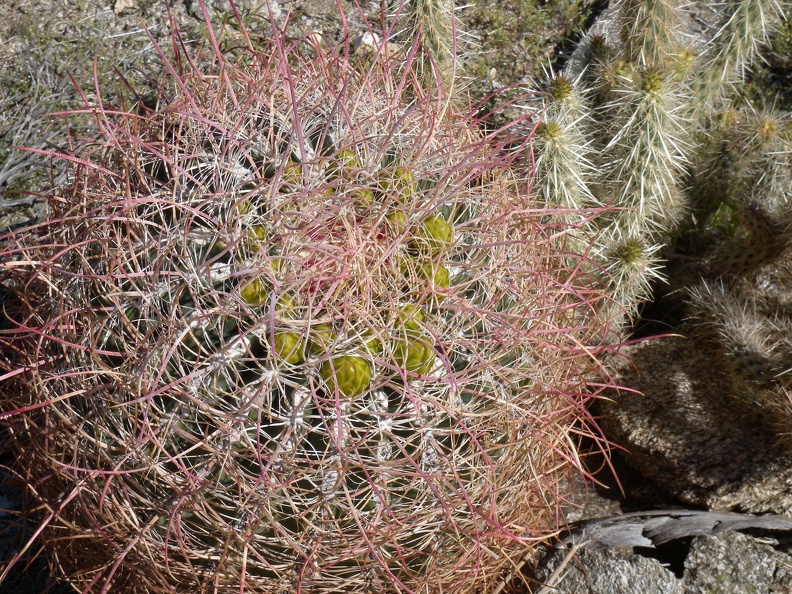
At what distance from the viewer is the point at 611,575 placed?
1983 millimetres

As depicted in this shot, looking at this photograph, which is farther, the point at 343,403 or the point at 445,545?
the point at 445,545

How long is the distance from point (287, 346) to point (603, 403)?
1.43 metres

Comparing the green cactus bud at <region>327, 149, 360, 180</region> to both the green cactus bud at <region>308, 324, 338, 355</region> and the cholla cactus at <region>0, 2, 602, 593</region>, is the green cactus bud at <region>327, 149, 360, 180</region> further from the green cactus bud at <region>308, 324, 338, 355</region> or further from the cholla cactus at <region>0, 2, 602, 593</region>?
the green cactus bud at <region>308, 324, 338, 355</region>

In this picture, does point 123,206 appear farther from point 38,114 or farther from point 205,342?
point 38,114

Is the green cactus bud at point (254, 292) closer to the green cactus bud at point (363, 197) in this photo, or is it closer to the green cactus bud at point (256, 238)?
the green cactus bud at point (256, 238)

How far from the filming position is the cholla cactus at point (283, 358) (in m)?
1.39

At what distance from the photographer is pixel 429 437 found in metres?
1.49

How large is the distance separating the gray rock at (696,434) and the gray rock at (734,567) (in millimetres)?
166

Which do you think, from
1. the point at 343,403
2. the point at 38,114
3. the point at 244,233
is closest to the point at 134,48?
the point at 38,114

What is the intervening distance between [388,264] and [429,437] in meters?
0.35

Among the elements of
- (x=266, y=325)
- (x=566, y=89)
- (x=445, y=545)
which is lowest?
(x=445, y=545)

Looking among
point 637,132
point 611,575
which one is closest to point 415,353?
point 611,575

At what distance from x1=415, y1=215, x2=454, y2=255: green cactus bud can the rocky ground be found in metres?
0.61

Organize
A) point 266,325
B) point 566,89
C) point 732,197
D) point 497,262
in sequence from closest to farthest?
point 266,325, point 497,262, point 566,89, point 732,197
